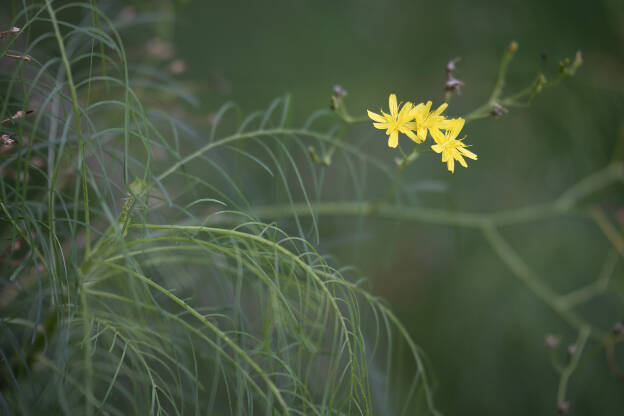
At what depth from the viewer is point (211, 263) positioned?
0.52 metres

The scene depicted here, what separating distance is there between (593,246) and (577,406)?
→ 41 cm

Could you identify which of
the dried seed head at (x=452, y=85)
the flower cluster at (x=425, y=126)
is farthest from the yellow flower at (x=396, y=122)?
the dried seed head at (x=452, y=85)

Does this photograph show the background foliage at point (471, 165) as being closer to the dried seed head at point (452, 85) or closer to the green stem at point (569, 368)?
the green stem at point (569, 368)

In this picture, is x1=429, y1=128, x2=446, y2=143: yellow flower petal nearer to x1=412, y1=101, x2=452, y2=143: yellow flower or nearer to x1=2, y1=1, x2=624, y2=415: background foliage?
x1=412, y1=101, x2=452, y2=143: yellow flower

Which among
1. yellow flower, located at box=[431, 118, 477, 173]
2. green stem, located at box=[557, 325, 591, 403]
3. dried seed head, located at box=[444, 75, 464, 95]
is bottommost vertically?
green stem, located at box=[557, 325, 591, 403]

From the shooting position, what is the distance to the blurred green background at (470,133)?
124 centimetres

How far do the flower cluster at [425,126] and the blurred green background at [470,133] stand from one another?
0.73 metres

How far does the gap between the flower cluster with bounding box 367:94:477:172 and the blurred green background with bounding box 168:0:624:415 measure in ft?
2.38

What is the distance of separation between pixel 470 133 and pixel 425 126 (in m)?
0.95

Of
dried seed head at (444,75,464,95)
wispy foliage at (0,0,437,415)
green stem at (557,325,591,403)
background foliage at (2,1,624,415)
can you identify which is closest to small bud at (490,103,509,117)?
dried seed head at (444,75,464,95)

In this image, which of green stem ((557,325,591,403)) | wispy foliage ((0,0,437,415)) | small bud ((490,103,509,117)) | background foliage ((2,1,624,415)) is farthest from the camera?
background foliage ((2,1,624,415))

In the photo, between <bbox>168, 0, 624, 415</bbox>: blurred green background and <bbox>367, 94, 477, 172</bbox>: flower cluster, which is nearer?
<bbox>367, 94, 477, 172</bbox>: flower cluster

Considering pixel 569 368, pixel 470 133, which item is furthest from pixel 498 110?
pixel 470 133

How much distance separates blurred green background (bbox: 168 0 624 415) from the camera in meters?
1.24
